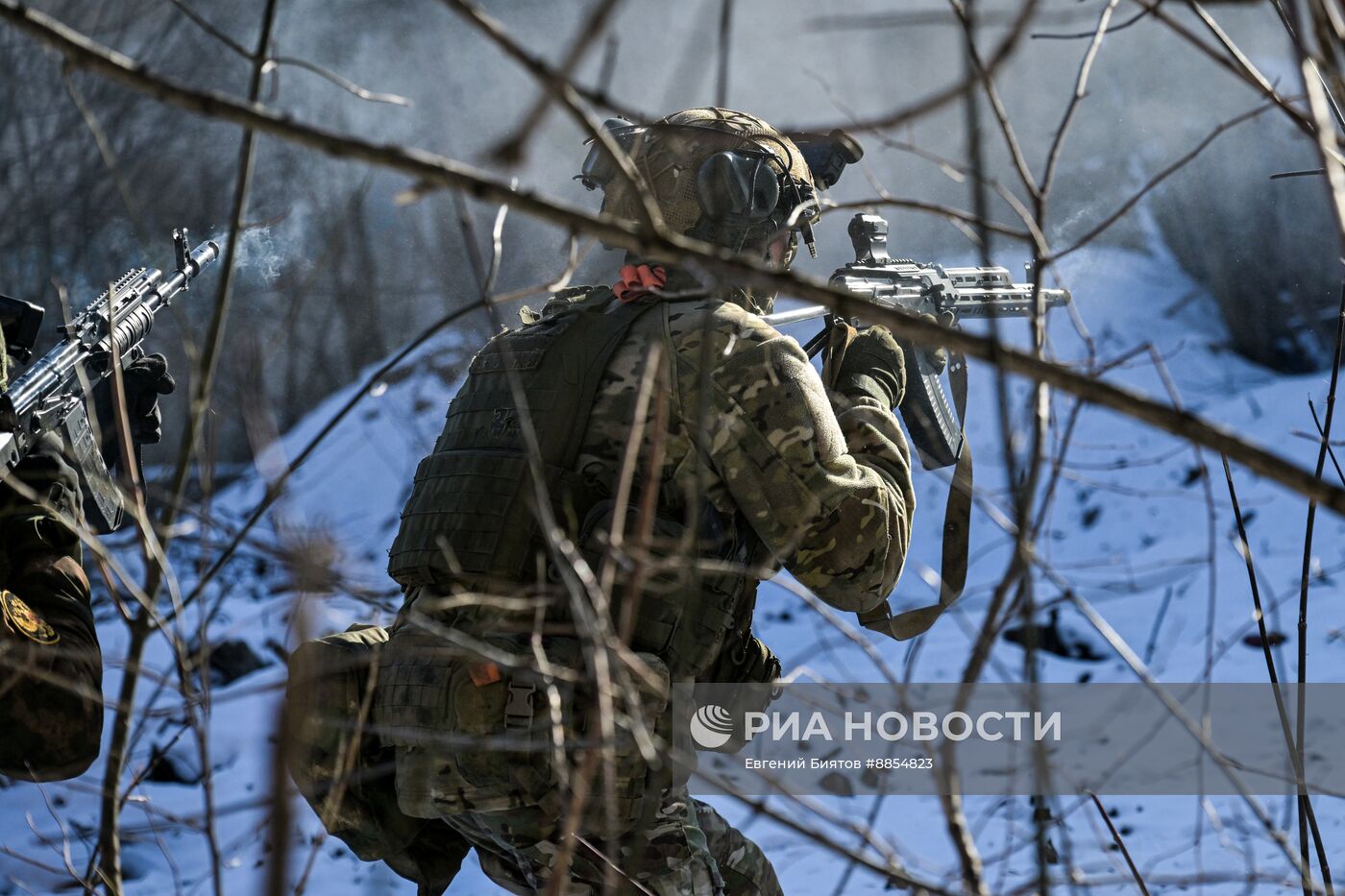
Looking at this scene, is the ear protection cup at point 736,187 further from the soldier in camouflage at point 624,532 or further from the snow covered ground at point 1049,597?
the snow covered ground at point 1049,597

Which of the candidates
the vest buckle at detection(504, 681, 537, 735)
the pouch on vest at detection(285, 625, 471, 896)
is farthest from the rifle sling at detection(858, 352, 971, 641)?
the pouch on vest at detection(285, 625, 471, 896)

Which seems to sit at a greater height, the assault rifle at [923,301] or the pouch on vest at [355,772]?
the assault rifle at [923,301]

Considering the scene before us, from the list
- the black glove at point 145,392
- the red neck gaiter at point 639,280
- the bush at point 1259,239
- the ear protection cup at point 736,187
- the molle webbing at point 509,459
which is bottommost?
the molle webbing at point 509,459

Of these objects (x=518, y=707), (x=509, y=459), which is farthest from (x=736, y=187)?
(x=518, y=707)

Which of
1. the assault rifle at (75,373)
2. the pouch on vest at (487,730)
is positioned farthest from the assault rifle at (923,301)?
the assault rifle at (75,373)

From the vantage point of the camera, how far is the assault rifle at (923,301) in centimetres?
256

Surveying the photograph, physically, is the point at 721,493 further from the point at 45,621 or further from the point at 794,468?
the point at 45,621

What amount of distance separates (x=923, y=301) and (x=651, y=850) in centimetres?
123

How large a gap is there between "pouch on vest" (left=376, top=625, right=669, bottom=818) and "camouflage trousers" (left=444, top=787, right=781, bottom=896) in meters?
0.05

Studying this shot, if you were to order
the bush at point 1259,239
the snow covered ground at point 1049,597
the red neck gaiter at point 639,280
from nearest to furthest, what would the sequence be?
the red neck gaiter at point 639,280 → the snow covered ground at point 1049,597 → the bush at point 1259,239

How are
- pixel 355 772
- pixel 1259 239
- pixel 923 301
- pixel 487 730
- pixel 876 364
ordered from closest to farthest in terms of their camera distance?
pixel 487 730 < pixel 355 772 < pixel 876 364 < pixel 923 301 < pixel 1259 239

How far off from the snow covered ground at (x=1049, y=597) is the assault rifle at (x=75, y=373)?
0.57m

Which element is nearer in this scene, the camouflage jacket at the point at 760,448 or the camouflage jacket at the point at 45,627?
the camouflage jacket at the point at 760,448

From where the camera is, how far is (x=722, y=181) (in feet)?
7.34
